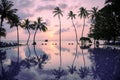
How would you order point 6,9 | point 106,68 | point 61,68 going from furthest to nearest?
1. point 6,9
2. point 61,68
3. point 106,68

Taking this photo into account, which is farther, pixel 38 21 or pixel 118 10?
pixel 38 21

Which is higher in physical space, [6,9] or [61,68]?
[6,9]

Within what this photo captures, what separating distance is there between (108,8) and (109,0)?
2.44 meters

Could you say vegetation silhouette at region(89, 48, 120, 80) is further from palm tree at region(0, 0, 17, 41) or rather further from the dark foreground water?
palm tree at region(0, 0, 17, 41)

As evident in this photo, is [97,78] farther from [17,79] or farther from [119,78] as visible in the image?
[17,79]

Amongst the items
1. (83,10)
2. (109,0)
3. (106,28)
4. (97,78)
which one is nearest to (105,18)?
(106,28)

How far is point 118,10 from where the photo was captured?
39.6 metres

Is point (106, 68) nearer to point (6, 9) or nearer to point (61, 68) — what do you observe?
point (61, 68)

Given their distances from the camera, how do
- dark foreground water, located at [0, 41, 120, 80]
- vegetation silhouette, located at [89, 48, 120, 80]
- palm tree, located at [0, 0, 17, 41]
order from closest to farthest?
vegetation silhouette, located at [89, 48, 120, 80] → dark foreground water, located at [0, 41, 120, 80] → palm tree, located at [0, 0, 17, 41]

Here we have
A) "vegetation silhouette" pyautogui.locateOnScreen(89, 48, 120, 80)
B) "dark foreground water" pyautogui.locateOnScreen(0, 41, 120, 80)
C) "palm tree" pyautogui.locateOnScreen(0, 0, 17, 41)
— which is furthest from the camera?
"palm tree" pyautogui.locateOnScreen(0, 0, 17, 41)

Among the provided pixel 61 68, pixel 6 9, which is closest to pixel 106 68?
pixel 61 68

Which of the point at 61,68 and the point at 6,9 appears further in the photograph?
the point at 6,9

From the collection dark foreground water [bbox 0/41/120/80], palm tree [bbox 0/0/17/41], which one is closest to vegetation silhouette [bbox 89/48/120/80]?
dark foreground water [bbox 0/41/120/80]

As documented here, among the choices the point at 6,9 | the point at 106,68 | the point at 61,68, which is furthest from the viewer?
the point at 6,9
